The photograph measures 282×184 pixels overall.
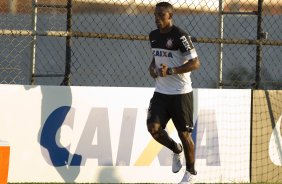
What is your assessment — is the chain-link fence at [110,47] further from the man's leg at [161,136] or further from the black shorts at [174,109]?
the man's leg at [161,136]

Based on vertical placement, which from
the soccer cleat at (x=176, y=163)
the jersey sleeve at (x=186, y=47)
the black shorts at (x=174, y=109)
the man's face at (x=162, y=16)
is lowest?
the soccer cleat at (x=176, y=163)

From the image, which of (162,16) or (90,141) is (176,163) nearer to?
(90,141)

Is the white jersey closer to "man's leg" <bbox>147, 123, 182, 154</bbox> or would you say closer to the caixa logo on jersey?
"man's leg" <bbox>147, 123, 182, 154</bbox>

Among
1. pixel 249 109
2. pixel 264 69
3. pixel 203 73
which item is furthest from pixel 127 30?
pixel 249 109

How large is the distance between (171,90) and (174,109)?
235 millimetres

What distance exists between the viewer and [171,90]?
10656mm

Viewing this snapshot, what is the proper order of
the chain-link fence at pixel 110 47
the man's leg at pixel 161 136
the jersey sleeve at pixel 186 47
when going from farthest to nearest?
the chain-link fence at pixel 110 47, the man's leg at pixel 161 136, the jersey sleeve at pixel 186 47

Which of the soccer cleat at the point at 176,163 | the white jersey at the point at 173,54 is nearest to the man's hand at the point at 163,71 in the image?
the white jersey at the point at 173,54

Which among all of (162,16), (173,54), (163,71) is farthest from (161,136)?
(162,16)

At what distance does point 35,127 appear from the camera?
10906mm

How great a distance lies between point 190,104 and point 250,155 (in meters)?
1.70

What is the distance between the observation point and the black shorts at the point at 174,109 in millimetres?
10656

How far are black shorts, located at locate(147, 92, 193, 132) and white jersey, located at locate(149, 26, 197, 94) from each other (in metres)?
0.08

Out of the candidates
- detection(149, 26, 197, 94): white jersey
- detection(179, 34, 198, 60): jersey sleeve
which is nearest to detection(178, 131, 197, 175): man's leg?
detection(149, 26, 197, 94): white jersey
